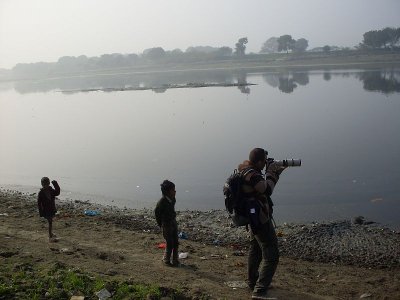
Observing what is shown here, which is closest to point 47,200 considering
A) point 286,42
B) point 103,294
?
point 103,294

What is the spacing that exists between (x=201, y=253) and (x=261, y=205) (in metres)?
3.60

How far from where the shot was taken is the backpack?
228 inches

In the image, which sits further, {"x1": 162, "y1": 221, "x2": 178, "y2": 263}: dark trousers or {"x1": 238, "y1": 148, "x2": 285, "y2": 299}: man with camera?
{"x1": 162, "y1": 221, "x2": 178, "y2": 263}: dark trousers

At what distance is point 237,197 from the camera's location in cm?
581

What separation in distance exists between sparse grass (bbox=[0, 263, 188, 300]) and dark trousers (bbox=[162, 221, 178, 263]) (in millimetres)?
1608

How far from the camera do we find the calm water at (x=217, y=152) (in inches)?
563

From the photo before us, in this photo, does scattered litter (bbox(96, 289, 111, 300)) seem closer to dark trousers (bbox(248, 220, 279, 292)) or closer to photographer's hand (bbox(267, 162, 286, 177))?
dark trousers (bbox(248, 220, 279, 292))

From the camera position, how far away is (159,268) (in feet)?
25.1

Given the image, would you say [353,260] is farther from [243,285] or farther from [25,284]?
[25,284]

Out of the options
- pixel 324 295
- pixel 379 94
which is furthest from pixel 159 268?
pixel 379 94

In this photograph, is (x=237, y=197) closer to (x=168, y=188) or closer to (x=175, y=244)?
(x=168, y=188)

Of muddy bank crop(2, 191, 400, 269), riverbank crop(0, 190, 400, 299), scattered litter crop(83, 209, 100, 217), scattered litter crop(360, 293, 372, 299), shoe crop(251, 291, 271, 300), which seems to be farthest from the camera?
scattered litter crop(83, 209, 100, 217)

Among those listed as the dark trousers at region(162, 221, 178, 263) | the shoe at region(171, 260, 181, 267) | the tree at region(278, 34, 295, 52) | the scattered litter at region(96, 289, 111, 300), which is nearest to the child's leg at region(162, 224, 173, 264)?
the dark trousers at region(162, 221, 178, 263)

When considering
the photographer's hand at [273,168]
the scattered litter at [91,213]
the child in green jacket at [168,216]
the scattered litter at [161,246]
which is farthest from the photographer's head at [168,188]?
the scattered litter at [91,213]
